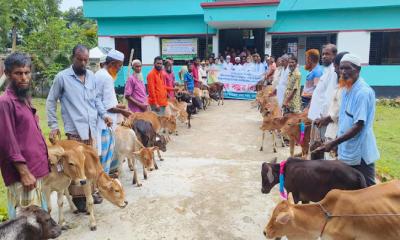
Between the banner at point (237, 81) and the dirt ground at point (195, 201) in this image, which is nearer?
the dirt ground at point (195, 201)

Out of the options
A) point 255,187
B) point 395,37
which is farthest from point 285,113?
point 395,37

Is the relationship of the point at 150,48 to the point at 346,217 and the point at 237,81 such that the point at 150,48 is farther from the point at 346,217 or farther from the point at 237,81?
the point at 346,217

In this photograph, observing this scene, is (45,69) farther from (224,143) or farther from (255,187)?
(255,187)

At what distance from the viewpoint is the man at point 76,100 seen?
443cm

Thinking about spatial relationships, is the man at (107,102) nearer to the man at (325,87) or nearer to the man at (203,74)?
the man at (325,87)

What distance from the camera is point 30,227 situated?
290 cm

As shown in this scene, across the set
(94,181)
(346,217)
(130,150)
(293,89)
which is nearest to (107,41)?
(293,89)

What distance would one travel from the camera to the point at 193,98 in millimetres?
12031

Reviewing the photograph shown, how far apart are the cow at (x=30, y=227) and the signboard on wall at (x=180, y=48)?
15.1 meters

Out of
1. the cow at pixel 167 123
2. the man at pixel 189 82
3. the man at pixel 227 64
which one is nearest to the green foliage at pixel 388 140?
the cow at pixel 167 123

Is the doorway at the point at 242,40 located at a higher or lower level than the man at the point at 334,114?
higher

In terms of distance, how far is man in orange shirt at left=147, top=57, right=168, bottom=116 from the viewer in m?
7.86

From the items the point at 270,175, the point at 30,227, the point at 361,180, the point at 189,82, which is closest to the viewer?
the point at 30,227

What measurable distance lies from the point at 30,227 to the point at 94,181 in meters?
1.68
